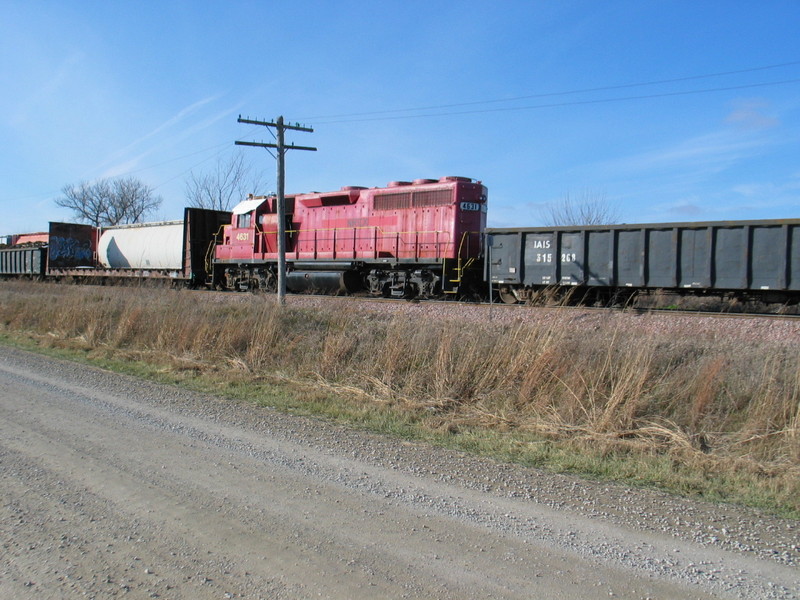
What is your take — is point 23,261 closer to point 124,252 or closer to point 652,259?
point 124,252

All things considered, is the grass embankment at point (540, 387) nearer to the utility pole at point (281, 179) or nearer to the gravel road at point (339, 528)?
the gravel road at point (339, 528)

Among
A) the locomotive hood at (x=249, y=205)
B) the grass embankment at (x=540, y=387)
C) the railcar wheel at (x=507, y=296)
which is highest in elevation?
the locomotive hood at (x=249, y=205)

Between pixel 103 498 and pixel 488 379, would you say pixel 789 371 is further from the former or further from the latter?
pixel 103 498

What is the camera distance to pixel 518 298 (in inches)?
663

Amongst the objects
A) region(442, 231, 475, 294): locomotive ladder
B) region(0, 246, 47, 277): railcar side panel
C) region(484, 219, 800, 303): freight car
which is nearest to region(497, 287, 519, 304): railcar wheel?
region(484, 219, 800, 303): freight car

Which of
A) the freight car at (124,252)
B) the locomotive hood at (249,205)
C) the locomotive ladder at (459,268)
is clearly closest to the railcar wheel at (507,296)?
the locomotive ladder at (459,268)

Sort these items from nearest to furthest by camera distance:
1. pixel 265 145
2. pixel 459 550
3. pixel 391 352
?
pixel 459 550 < pixel 391 352 < pixel 265 145

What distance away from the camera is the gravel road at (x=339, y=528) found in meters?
3.30

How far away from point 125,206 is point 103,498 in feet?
241

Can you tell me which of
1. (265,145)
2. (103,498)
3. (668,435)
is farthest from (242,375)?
(265,145)

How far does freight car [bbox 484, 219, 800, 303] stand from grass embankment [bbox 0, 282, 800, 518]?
4.21m

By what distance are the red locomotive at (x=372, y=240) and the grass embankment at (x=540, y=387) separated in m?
7.21

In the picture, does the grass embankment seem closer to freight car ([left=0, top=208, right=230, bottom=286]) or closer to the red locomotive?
the red locomotive

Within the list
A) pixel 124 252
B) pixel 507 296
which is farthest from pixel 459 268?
pixel 124 252
